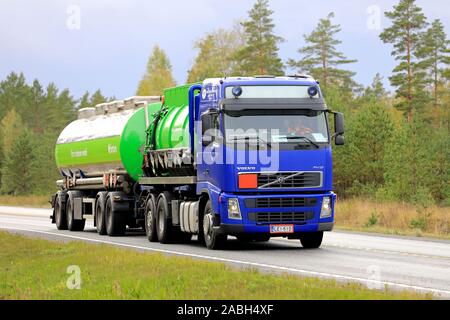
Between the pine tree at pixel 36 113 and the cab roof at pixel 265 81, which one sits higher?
the pine tree at pixel 36 113

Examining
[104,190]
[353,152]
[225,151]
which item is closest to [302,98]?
[225,151]

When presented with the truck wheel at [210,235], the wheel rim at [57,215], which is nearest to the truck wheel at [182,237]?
the truck wheel at [210,235]

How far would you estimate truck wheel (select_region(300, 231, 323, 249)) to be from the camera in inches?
861

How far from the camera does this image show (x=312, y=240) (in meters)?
22.1

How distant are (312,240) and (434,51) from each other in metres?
69.2

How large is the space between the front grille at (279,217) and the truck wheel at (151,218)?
5215 mm

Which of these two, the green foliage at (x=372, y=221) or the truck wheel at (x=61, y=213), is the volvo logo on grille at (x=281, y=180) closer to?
the green foliage at (x=372, y=221)

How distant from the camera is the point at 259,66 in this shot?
79875mm

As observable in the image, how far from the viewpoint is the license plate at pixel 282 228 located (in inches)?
803

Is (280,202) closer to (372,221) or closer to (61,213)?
(372,221)

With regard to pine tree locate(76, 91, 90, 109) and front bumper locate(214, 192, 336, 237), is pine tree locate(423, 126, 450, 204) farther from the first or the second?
pine tree locate(76, 91, 90, 109)

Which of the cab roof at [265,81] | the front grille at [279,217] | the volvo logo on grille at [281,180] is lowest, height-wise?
the front grille at [279,217]

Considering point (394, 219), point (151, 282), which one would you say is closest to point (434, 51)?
point (394, 219)

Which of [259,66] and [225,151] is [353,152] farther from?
[225,151]
